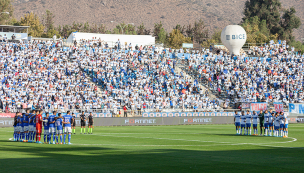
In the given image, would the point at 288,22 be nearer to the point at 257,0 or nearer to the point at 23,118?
the point at 257,0

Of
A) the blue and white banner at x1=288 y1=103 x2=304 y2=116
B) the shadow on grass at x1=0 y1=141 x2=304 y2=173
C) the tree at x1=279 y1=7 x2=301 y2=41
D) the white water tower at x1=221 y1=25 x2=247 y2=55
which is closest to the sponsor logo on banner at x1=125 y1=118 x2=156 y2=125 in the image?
the blue and white banner at x1=288 y1=103 x2=304 y2=116

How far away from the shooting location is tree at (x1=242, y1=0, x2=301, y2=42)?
130 meters

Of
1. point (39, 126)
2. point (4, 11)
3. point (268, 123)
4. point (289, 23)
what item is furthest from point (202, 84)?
point (4, 11)

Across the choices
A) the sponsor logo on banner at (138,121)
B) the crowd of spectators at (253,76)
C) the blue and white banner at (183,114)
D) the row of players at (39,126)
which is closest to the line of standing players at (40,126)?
the row of players at (39,126)

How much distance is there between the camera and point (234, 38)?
7150 cm

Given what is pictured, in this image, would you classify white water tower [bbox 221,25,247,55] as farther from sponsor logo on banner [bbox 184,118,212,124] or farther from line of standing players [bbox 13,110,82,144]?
line of standing players [bbox 13,110,82,144]

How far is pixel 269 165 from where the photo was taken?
1371 cm

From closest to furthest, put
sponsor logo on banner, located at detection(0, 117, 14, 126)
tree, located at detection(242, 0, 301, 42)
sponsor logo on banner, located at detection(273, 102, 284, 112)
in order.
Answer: sponsor logo on banner, located at detection(0, 117, 14, 126), sponsor logo on banner, located at detection(273, 102, 284, 112), tree, located at detection(242, 0, 301, 42)

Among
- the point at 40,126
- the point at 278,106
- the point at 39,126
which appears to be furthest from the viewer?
the point at 278,106

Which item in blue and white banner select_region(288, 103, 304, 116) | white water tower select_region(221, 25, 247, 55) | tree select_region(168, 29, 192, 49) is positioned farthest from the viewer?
tree select_region(168, 29, 192, 49)

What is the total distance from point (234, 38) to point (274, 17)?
6818cm

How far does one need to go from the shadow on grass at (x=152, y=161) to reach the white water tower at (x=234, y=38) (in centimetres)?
5492

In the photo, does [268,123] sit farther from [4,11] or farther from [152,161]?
[4,11]

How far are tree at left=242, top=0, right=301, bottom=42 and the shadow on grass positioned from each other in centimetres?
11873
